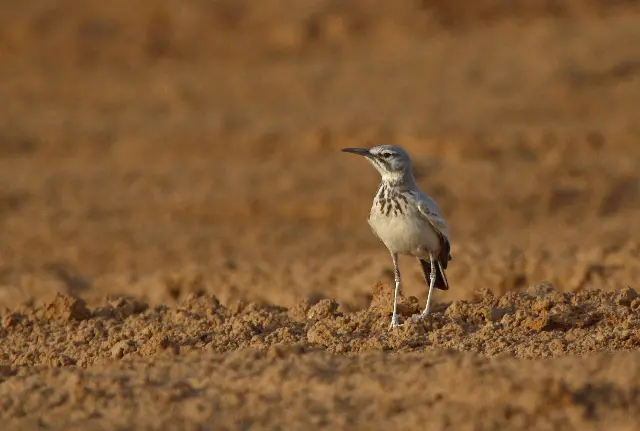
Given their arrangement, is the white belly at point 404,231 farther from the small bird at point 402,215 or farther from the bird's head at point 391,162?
the bird's head at point 391,162

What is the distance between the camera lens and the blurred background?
1457 centimetres

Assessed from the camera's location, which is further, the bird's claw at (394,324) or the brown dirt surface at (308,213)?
the bird's claw at (394,324)

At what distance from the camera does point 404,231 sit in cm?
907

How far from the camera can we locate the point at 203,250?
18531mm

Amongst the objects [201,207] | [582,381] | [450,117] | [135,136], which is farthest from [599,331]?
[135,136]

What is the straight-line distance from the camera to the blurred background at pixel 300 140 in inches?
574

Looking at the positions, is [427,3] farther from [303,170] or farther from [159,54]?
[303,170]

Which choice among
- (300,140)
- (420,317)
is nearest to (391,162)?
(420,317)

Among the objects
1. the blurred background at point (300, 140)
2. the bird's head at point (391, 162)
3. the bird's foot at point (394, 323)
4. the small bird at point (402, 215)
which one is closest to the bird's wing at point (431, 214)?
the small bird at point (402, 215)

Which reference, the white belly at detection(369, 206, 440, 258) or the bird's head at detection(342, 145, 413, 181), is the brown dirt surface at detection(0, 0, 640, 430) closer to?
the white belly at detection(369, 206, 440, 258)

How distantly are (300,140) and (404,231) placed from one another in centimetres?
1445

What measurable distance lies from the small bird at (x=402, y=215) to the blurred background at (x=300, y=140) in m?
3.23

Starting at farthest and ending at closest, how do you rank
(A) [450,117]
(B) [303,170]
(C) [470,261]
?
(A) [450,117]
(B) [303,170]
(C) [470,261]

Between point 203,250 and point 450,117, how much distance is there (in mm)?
7134
